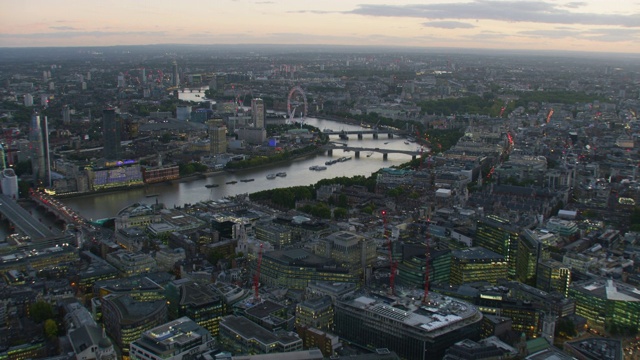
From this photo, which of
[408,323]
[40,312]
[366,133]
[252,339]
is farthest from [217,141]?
[408,323]

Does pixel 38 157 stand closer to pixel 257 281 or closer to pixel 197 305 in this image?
pixel 257 281

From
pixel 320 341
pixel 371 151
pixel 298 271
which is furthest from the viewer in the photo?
pixel 371 151

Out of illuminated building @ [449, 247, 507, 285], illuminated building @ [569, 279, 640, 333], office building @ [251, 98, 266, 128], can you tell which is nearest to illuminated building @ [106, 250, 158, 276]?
illuminated building @ [449, 247, 507, 285]

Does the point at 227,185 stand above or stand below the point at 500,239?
below

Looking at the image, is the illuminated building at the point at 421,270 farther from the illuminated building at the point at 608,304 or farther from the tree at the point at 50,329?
the tree at the point at 50,329

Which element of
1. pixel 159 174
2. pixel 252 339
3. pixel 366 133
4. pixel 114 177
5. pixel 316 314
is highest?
pixel 252 339

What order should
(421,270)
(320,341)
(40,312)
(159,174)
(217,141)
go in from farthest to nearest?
(217,141), (159,174), (421,270), (40,312), (320,341)

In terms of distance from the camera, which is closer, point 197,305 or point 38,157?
point 197,305
